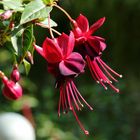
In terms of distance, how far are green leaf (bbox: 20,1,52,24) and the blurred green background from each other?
2.14m

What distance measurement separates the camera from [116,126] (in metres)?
3.59

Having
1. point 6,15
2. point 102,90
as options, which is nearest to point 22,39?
point 6,15

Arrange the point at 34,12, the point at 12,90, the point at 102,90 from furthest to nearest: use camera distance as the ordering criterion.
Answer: the point at 102,90
the point at 12,90
the point at 34,12

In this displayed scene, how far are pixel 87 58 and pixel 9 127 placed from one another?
2283mm

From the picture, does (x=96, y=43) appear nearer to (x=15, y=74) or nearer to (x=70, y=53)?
(x=70, y=53)

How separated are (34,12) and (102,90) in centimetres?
261

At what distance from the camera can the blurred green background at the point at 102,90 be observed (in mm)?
3318

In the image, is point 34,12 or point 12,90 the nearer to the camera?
point 34,12

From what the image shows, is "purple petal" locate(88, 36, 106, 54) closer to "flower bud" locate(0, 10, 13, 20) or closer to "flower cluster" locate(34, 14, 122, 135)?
"flower cluster" locate(34, 14, 122, 135)

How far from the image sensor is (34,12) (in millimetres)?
968

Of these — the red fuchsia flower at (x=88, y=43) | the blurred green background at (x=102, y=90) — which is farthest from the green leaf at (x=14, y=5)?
the blurred green background at (x=102, y=90)

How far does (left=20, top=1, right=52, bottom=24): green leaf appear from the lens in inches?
37.7

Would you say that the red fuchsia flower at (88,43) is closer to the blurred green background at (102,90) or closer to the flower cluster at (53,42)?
the flower cluster at (53,42)

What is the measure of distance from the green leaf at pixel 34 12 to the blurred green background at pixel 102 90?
7.02 ft
